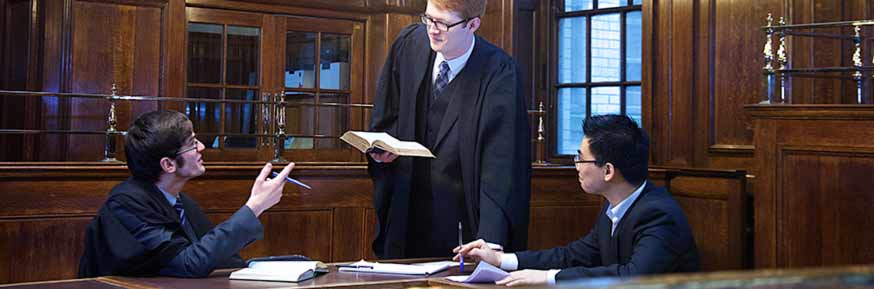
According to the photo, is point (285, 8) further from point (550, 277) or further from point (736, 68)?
point (550, 277)

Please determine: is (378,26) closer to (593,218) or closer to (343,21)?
(343,21)

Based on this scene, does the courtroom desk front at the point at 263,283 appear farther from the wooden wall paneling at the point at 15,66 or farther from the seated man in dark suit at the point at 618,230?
the wooden wall paneling at the point at 15,66

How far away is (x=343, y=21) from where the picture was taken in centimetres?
750

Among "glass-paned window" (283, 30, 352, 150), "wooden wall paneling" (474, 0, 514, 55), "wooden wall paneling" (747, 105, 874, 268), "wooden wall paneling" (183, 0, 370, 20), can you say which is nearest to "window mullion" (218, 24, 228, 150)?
"wooden wall paneling" (183, 0, 370, 20)

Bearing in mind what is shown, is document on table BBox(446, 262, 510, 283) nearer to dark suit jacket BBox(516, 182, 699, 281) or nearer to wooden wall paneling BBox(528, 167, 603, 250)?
dark suit jacket BBox(516, 182, 699, 281)

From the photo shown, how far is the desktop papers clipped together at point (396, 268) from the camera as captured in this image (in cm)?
243

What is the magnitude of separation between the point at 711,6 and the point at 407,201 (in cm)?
385

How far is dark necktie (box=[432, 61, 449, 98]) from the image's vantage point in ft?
10.3

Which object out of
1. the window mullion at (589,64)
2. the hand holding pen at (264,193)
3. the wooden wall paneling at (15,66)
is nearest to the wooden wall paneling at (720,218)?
the window mullion at (589,64)

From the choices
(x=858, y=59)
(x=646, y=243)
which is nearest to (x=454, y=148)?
(x=646, y=243)

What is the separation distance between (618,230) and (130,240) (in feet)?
3.80


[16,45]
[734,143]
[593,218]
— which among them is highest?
[16,45]

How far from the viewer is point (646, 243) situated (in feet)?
8.03

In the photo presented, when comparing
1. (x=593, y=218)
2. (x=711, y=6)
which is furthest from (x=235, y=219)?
(x=711, y=6)
